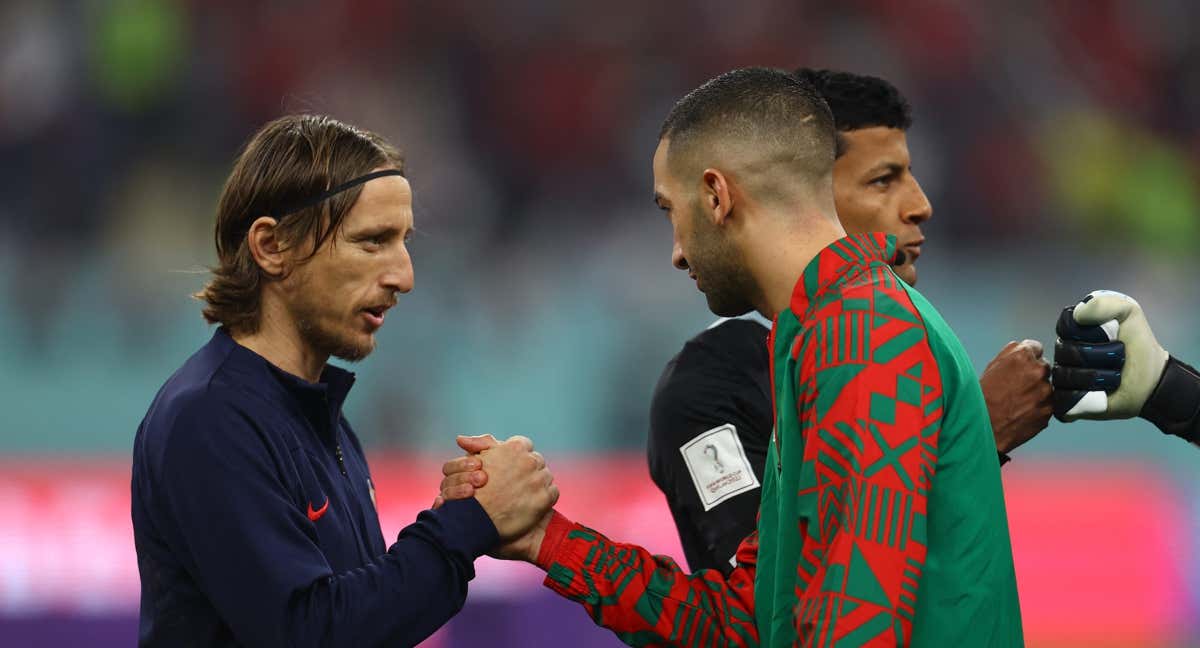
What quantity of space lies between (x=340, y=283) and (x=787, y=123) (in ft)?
2.74

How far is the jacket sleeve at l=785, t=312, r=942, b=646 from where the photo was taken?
2.06 meters

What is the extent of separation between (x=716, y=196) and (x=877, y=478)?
0.65m

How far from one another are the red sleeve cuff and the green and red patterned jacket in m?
0.48

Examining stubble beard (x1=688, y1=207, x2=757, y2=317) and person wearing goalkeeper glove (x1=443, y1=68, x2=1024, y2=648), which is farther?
→ stubble beard (x1=688, y1=207, x2=757, y2=317)

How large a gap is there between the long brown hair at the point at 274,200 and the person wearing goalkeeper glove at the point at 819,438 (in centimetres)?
48

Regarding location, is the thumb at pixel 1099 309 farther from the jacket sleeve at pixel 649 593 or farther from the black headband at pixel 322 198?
the black headband at pixel 322 198

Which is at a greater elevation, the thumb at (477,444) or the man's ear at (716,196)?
the man's ear at (716,196)

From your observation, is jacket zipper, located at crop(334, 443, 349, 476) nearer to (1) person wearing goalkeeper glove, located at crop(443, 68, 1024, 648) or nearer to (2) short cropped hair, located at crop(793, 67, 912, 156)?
(1) person wearing goalkeeper glove, located at crop(443, 68, 1024, 648)

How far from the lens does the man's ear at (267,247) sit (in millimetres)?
2672

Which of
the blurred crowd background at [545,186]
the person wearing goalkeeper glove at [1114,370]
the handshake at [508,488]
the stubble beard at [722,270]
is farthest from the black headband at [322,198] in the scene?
the blurred crowd background at [545,186]

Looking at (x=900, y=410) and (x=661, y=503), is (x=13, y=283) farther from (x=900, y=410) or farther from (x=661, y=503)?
(x=900, y=410)

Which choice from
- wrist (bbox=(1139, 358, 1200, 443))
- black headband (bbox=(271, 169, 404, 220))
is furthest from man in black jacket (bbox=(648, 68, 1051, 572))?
black headband (bbox=(271, 169, 404, 220))

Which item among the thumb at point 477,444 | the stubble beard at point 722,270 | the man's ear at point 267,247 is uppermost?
the man's ear at point 267,247

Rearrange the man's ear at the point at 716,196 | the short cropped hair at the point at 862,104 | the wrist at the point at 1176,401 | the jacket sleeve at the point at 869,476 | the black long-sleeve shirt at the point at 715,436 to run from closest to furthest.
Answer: the jacket sleeve at the point at 869,476 → the man's ear at the point at 716,196 → the black long-sleeve shirt at the point at 715,436 → the wrist at the point at 1176,401 → the short cropped hair at the point at 862,104
